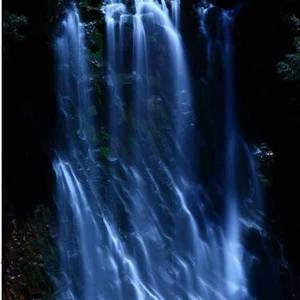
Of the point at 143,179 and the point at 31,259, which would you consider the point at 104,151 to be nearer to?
the point at 143,179

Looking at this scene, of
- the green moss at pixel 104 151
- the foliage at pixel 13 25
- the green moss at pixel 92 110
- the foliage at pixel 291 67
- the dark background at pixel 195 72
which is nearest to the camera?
the foliage at pixel 13 25

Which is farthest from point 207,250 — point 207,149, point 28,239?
point 28,239

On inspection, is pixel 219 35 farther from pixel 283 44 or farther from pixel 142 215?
pixel 142 215

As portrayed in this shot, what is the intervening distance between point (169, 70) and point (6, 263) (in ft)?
19.7

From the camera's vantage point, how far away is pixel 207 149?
463 inches

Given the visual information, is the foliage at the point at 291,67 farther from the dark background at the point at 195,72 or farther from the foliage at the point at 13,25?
the foliage at the point at 13,25

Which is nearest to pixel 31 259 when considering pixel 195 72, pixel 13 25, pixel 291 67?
pixel 13 25

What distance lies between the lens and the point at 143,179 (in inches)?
421

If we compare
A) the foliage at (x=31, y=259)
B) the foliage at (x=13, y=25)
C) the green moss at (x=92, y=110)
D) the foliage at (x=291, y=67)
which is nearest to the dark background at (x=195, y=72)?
the foliage at (x=13, y=25)

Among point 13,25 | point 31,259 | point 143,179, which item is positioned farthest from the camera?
point 143,179

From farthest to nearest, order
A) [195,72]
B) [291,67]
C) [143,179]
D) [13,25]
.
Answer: [195,72] → [143,179] → [291,67] → [13,25]

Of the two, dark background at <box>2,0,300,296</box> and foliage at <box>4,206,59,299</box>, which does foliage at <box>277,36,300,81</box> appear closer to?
dark background at <box>2,0,300,296</box>

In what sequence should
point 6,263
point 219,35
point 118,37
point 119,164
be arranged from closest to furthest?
1. point 6,263
2. point 119,164
3. point 118,37
4. point 219,35

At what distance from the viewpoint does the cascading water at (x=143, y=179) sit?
961 centimetres
